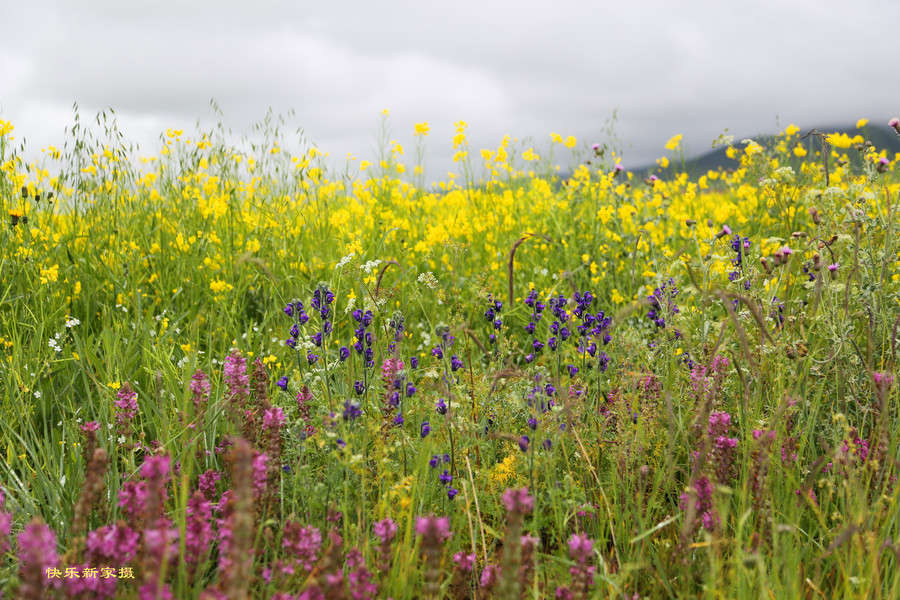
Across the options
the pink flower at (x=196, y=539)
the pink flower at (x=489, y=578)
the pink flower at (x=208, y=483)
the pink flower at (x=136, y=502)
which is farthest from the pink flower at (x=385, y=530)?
the pink flower at (x=208, y=483)

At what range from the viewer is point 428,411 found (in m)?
2.29

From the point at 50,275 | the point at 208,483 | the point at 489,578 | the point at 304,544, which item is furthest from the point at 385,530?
the point at 50,275

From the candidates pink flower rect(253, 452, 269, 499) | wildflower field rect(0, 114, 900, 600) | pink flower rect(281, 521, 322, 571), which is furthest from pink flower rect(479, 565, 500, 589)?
pink flower rect(253, 452, 269, 499)

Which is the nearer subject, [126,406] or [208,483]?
[208,483]

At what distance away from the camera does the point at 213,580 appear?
63.2 inches

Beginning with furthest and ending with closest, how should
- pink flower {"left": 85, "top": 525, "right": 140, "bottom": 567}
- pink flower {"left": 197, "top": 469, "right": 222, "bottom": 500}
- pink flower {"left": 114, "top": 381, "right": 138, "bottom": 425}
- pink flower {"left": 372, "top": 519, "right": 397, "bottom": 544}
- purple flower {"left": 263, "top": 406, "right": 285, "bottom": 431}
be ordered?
pink flower {"left": 114, "top": 381, "right": 138, "bottom": 425} < pink flower {"left": 197, "top": 469, "right": 222, "bottom": 500} < purple flower {"left": 263, "top": 406, "right": 285, "bottom": 431} < pink flower {"left": 372, "top": 519, "right": 397, "bottom": 544} < pink flower {"left": 85, "top": 525, "right": 140, "bottom": 567}

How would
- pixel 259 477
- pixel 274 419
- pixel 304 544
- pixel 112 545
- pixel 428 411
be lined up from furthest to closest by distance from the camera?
pixel 428 411, pixel 274 419, pixel 259 477, pixel 304 544, pixel 112 545

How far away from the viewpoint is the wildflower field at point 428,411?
1.41m

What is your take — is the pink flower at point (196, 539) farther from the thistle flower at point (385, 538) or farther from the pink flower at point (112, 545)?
the thistle flower at point (385, 538)

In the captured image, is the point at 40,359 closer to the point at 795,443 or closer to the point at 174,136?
the point at 174,136

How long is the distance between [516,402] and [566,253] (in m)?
2.77

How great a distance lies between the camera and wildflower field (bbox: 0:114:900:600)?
55.5 inches

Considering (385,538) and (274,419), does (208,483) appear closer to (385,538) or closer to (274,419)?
(274,419)

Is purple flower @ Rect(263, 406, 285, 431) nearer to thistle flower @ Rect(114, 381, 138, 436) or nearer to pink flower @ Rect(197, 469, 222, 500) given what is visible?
pink flower @ Rect(197, 469, 222, 500)
